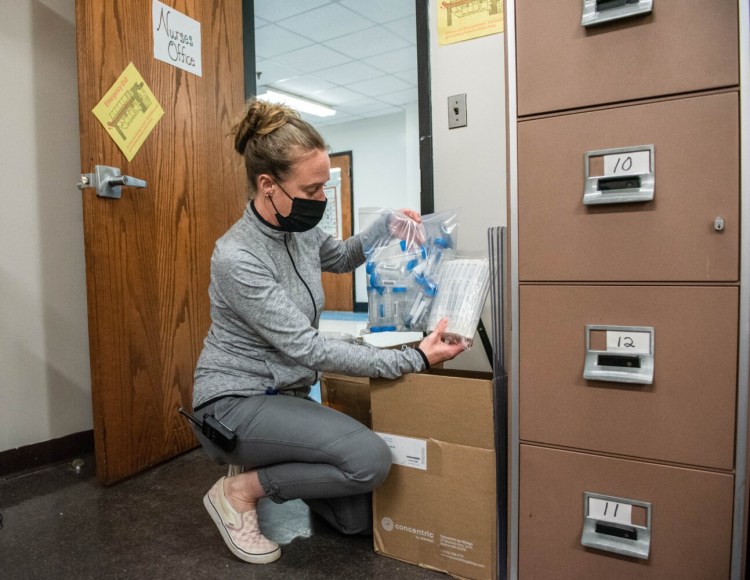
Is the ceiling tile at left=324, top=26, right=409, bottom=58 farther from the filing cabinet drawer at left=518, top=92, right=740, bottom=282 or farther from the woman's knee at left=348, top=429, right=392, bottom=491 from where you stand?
the woman's knee at left=348, top=429, right=392, bottom=491

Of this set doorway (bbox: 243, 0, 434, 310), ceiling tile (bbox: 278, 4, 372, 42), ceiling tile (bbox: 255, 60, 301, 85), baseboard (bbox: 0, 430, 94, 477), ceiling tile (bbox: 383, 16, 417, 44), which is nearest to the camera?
baseboard (bbox: 0, 430, 94, 477)

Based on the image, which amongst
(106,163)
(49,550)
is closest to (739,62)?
(106,163)

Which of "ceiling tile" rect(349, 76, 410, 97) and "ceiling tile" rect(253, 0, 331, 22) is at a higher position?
"ceiling tile" rect(349, 76, 410, 97)

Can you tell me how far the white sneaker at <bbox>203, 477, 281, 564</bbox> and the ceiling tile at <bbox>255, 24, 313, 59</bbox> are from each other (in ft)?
11.2

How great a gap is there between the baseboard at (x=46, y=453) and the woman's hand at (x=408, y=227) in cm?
129

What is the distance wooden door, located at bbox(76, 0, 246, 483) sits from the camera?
58.0 inches

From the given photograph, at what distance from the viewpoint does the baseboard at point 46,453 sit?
62.2 inches

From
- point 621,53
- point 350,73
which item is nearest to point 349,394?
point 621,53

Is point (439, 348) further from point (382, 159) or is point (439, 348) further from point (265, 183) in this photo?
point (382, 159)

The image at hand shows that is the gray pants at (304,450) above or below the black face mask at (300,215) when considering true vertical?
below

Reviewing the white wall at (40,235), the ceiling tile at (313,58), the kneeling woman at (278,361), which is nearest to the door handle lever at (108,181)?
the white wall at (40,235)

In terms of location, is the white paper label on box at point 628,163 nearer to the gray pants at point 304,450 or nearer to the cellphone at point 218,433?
the gray pants at point 304,450

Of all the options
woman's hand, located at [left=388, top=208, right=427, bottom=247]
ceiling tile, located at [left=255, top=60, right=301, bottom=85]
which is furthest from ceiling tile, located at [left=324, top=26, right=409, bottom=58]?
woman's hand, located at [left=388, top=208, right=427, bottom=247]

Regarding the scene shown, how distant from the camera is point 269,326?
1141 mm
